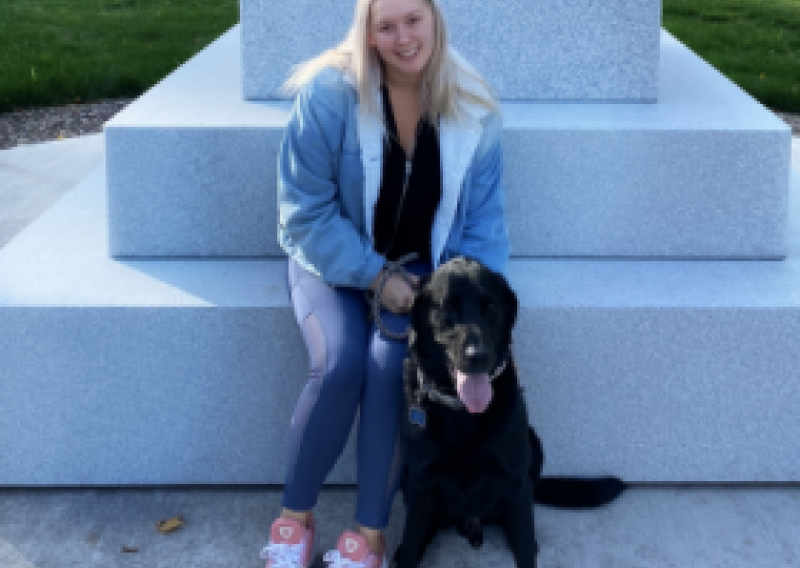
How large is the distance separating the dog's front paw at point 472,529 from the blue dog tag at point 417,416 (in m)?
0.35

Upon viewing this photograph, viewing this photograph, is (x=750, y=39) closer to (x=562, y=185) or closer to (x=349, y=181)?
(x=562, y=185)

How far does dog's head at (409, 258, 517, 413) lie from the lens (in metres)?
2.21

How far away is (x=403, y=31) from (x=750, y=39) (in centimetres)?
629

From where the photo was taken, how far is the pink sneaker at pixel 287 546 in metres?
2.50

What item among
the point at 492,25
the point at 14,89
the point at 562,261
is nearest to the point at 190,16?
the point at 14,89

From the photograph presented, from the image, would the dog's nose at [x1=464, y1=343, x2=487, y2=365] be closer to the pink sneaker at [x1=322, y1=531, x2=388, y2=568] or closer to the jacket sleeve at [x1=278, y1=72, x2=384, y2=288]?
the jacket sleeve at [x1=278, y1=72, x2=384, y2=288]

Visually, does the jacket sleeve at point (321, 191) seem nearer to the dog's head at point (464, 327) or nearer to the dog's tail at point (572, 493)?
the dog's head at point (464, 327)

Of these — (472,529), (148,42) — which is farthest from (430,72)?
(148,42)

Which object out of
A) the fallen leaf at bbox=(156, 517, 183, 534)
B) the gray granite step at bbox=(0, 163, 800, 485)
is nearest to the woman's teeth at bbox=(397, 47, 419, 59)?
the gray granite step at bbox=(0, 163, 800, 485)

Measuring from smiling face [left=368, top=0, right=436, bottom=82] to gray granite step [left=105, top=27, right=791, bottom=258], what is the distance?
56 cm

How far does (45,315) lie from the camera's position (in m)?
2.77

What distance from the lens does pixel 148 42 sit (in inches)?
309

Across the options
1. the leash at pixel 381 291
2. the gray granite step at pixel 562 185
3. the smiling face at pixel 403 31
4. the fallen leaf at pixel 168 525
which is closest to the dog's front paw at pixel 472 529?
the leash at pixel 381 291

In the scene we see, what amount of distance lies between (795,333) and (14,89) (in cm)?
540
